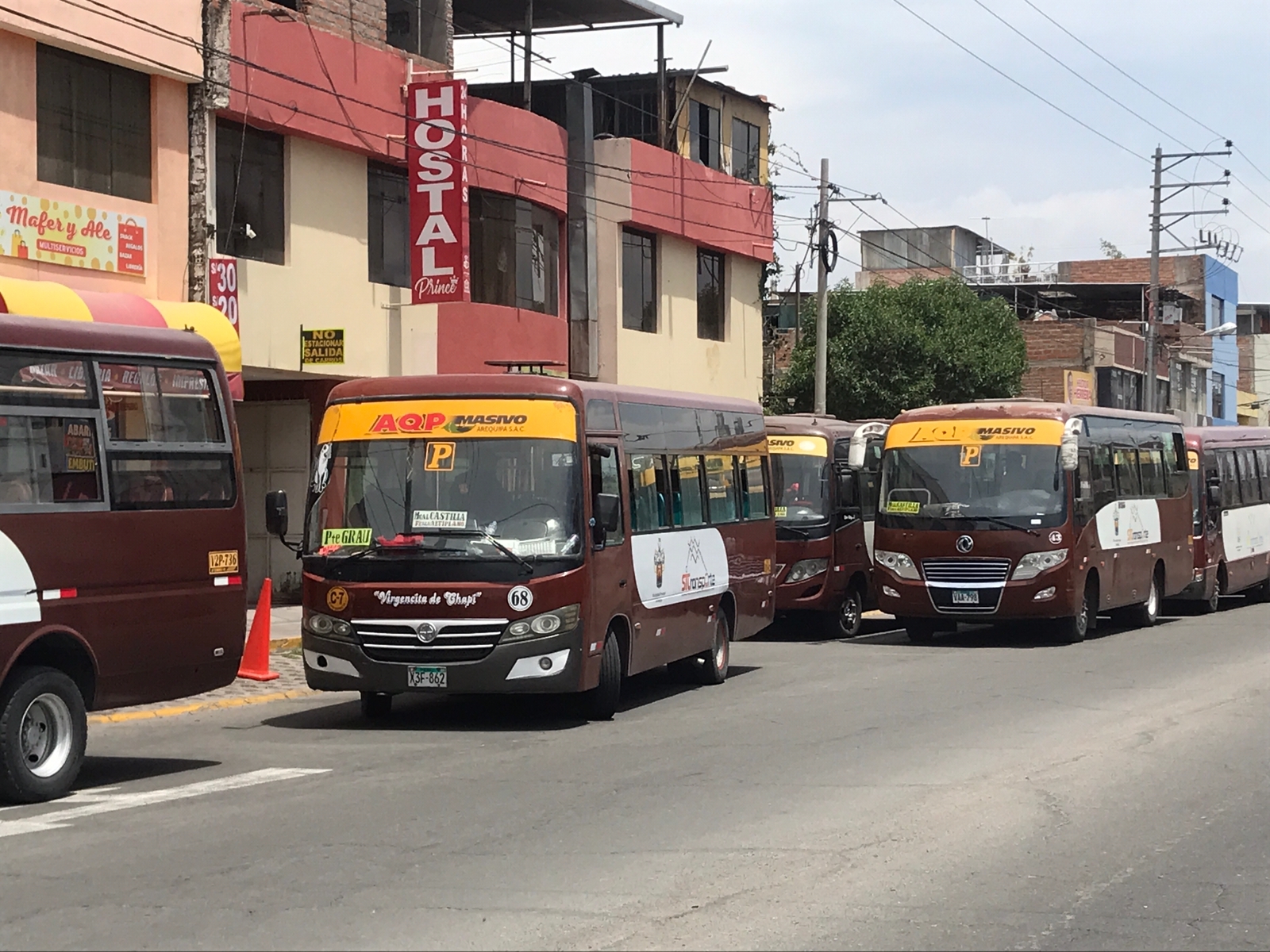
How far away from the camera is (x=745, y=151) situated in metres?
38.7

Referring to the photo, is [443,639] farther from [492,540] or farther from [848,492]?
[848,492]

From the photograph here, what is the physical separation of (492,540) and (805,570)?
10.1m

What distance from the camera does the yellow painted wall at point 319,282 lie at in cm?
2259

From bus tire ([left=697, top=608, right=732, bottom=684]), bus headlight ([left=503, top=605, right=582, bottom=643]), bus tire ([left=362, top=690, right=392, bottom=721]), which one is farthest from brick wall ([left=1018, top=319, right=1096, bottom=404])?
bus headlight ([left=503, top=605, right=582, bottom=643])

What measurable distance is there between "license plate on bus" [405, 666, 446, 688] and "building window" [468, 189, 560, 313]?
15299 millimetres

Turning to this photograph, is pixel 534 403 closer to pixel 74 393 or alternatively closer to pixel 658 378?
pixel 74 393

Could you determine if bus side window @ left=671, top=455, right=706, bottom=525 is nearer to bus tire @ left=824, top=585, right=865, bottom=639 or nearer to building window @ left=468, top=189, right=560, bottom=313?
bus tire @ left=824, top=585, right=865, bottom=639

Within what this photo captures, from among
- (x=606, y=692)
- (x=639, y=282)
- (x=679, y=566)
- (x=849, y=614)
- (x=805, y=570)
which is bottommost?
(x=849, y=614)

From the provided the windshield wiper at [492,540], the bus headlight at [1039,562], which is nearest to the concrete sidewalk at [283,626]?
the windshield wiper at [492,540]

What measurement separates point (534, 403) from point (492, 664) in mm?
2039

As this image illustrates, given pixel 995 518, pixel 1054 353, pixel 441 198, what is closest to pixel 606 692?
pixel 995 518

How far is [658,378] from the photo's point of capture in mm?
34156

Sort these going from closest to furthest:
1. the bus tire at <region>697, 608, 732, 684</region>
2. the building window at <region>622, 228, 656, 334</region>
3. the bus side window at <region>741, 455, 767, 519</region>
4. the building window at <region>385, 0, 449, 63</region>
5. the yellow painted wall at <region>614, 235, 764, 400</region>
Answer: the bus tire at <region>697, 608, 732, 684</region> < the bus side window at <region>741, 455, 767, 519</region> < the building window at <region>385, 0, 449, 63</region> < the building window at <region>622, 228, 656, 334</region> < the yellow painted wall at <region>614, 235, 764, 400</region>

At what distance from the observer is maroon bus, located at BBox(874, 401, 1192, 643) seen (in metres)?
20.8
